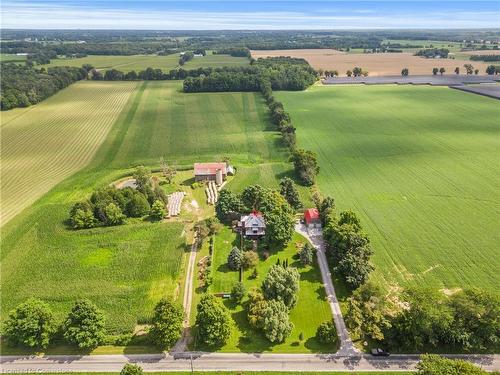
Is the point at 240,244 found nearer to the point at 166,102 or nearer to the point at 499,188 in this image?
the point at 499,188

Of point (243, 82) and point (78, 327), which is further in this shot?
point (243, 82)

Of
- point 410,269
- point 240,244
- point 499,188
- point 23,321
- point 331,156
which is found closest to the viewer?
point 23,321

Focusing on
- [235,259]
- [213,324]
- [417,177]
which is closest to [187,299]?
[235,259]

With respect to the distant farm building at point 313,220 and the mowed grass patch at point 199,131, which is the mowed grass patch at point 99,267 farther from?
the mowed grass patch at point 199,131

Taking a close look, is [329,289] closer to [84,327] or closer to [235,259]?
[235,259]

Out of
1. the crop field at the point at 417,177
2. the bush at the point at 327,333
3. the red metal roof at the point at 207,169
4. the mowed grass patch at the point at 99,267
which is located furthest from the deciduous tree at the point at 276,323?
the red metal roof at the point at 207,169

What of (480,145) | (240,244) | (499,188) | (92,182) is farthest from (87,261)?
(480,145)

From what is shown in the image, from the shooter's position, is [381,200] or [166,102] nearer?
[381,200]
